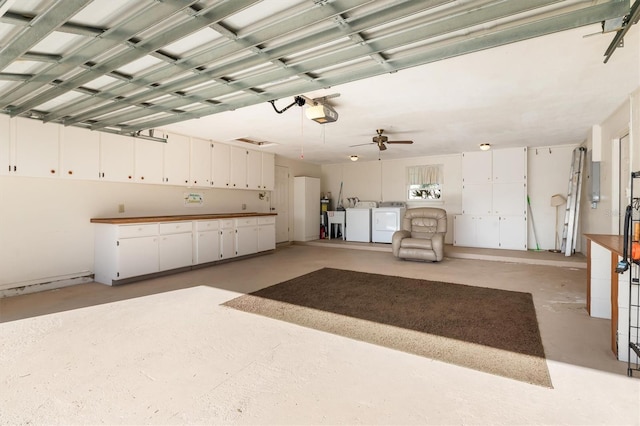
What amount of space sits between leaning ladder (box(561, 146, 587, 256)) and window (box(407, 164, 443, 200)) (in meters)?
2.69

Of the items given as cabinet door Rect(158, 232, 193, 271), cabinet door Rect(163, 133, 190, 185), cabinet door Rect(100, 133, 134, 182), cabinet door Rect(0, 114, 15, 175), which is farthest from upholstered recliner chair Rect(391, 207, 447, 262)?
cabinet door Rect(0, 114, 15, 175)

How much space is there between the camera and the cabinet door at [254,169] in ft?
23.1

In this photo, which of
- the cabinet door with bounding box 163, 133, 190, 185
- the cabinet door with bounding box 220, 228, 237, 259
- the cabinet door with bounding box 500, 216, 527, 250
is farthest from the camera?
the cabinet door with bounding box 500, 216, 527, 250

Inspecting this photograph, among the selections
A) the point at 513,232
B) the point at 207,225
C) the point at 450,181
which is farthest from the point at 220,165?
the point at 513,232

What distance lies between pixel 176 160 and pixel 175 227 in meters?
1.29

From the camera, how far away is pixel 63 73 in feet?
8.58

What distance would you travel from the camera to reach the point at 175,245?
16.8 ft

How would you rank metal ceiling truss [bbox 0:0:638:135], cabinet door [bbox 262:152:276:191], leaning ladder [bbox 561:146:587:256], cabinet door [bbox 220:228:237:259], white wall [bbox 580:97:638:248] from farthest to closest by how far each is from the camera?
cabinet door [bbox 262:152:276:191] → leaning ladder [bbox 561:146:587:256] → cabinet door [bbox 220:228:237:259] → white wall [bbox 580:97:638:248] → metal ceiling truss [bbox 0:0:638:135]

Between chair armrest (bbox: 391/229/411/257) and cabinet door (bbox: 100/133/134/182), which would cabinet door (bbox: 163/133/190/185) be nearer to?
cabinet door (bbox: 100/133/134/182)

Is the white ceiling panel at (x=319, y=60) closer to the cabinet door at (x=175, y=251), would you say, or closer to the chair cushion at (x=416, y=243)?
the cabinet door at (x=175, y=251)

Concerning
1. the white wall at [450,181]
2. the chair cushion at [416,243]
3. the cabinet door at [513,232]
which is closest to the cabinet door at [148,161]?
the chair cushion at [416,243]

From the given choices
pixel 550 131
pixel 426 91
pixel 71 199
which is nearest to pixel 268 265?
pixel 71 199

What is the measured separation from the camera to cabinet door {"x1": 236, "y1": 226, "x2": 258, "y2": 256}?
6297 mm

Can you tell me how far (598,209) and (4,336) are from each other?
7808 millimetres
